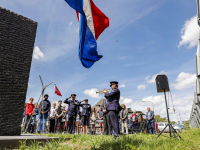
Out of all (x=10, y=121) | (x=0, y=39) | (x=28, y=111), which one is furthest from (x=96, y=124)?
(x=0, y=39)

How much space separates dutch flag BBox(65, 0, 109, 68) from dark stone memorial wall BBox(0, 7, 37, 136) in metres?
2.79

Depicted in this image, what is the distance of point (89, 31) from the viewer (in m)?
3.48

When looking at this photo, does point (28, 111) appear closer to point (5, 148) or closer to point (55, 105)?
point (55, 105)

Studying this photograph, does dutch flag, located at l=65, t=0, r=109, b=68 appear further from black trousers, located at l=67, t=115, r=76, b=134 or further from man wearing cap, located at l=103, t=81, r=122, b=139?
black trousers, located at l=67, t=115, r=76, b=134

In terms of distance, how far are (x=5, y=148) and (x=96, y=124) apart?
940 centimetres

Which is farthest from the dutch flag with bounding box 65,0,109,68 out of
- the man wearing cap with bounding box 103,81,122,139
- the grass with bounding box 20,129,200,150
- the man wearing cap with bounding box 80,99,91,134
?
the man wearing cap with bounding box 80,99,91,134

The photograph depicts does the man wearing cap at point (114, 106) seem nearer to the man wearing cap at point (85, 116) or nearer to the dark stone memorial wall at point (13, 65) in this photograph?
the dark stone memorial wall at point (13, 65)

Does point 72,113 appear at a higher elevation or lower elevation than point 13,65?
lower

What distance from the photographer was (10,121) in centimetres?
457

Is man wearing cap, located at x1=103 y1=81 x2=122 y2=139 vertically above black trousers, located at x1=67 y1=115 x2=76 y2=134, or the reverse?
man wearing cap, located at x1=103 y1=81 x2=122 y2=139

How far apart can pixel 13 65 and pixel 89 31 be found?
3052 mm

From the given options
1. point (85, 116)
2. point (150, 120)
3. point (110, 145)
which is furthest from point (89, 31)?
point (150, 120)

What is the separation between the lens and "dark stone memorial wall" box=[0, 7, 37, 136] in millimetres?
4590

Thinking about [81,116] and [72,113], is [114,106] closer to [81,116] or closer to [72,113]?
[72,113]
